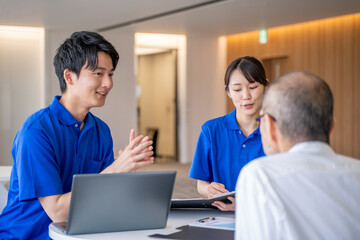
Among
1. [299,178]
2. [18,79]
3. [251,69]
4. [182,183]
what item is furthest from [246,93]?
[18,79]

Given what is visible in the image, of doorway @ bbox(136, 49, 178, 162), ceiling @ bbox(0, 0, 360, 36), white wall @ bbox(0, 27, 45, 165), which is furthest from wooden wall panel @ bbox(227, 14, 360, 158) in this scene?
white wall @ bbox(0, 27, 45, 165)

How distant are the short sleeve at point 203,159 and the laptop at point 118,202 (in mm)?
1008

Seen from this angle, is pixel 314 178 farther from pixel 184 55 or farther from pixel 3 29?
pixel 184 55

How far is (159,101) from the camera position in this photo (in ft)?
46.4

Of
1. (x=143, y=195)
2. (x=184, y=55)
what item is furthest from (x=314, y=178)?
(x=184, y=55)

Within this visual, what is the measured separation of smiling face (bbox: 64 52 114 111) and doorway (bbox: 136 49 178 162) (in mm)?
10808

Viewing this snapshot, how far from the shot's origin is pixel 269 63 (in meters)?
12.4

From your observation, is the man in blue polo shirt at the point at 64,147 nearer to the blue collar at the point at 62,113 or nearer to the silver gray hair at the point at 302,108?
the blue collar at the point at 62,113

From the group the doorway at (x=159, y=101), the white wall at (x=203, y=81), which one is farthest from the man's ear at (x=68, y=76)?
the doorway at (x=159, y=101)

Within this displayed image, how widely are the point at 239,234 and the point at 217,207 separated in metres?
1.06

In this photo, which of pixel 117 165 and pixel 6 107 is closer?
pixel 117 165

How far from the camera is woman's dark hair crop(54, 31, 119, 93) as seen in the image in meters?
2.33

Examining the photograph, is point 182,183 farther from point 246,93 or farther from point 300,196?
point 300,196

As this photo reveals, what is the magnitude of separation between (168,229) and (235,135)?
1.09 metres
